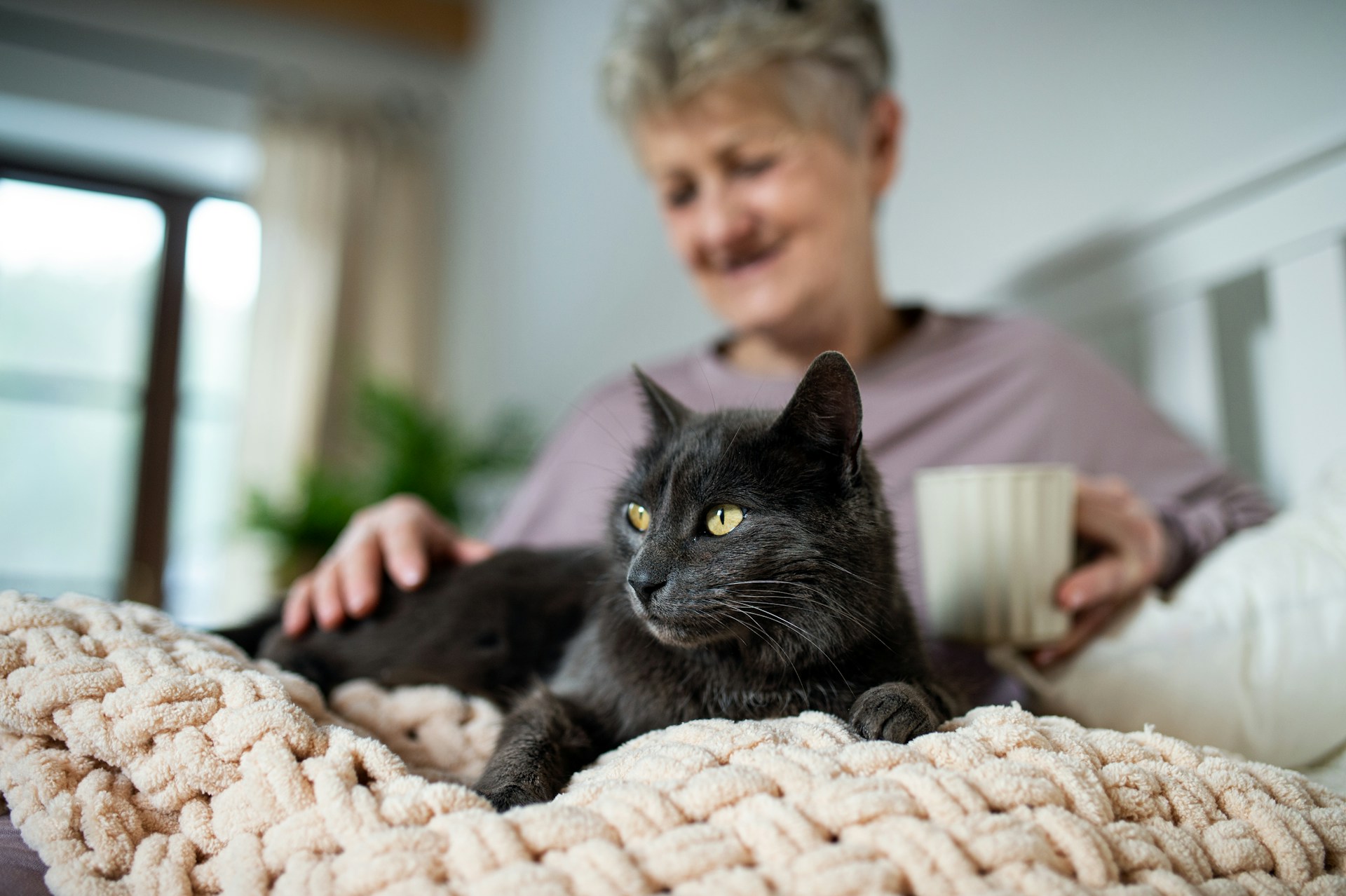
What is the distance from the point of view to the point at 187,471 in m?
4.16

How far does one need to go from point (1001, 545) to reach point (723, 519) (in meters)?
0.40

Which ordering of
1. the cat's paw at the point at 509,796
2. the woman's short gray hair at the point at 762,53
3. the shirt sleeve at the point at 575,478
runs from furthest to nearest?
the shirt sleeve at the point at 575,478, the woman's short gray hair at the point at 762,53, the cat's paw at the point at 509,796

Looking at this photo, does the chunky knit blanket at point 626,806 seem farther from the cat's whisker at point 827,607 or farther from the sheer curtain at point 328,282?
the sheer curtain at point 328,282

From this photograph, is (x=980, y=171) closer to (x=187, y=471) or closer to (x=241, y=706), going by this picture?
(x=241, y=706)

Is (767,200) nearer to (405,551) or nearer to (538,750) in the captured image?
(405,551)

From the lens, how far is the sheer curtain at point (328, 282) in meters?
3.82

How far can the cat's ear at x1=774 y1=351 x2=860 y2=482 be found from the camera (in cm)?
65

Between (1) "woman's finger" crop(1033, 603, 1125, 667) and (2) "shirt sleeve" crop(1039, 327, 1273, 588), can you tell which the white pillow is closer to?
(1) "woman's finger" crop(1033, 603, 1125, 667)

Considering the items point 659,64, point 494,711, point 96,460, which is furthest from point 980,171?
point 96,460

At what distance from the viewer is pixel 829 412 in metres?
0.68

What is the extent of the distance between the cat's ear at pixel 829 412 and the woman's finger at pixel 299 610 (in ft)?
2.33

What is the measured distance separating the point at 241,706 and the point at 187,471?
4.15 metres

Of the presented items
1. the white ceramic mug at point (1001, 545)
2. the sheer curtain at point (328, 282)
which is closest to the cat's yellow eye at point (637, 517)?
the white ceramic mug at point (1001, 545)

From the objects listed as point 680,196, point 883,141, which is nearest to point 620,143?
point 680,196
